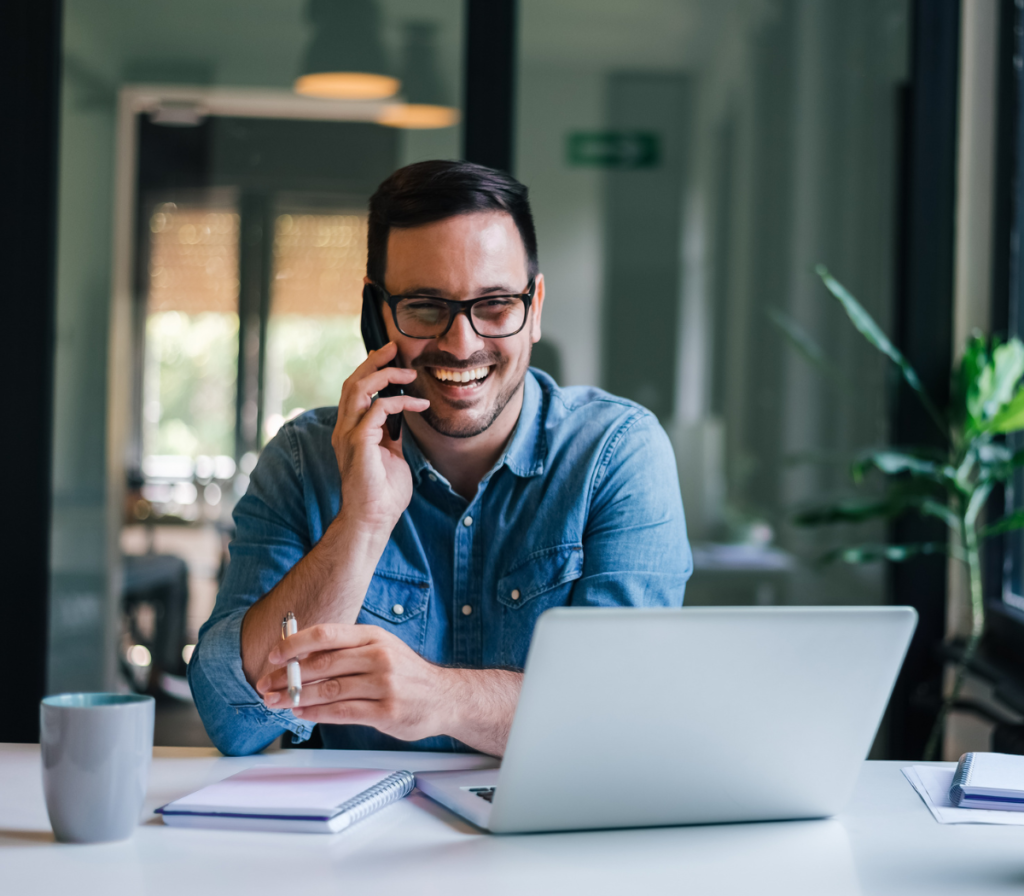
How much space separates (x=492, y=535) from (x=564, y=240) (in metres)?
1.44

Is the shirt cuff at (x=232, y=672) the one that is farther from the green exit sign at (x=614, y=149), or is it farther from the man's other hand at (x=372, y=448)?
the green exit sign at (x=614, y=149)

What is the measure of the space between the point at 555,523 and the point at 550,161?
5.12 ft

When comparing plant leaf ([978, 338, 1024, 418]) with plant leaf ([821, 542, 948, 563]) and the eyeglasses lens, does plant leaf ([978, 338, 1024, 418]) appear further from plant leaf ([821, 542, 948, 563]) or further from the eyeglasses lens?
the eyeglasses lens

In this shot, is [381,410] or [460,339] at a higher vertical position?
[460,339]

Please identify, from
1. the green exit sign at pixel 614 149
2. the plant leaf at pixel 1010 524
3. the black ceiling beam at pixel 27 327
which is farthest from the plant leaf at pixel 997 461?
the black ceiling beam at pixel 27 327

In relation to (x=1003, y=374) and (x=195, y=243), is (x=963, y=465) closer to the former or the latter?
(x=1003, y=374)

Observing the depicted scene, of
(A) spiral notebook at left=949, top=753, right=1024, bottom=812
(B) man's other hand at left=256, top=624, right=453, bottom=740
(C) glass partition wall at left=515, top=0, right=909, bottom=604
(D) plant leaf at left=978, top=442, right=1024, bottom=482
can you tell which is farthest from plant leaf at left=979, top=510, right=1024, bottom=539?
(B) man's other hand at left=256, top=624, right=453, bottom=740

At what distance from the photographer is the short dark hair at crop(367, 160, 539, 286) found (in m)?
1.61

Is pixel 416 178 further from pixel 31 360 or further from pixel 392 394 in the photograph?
pixel 31 360

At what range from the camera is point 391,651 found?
3.55ft

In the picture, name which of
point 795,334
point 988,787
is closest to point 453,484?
point 988,787

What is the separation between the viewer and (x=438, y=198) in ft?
5.30

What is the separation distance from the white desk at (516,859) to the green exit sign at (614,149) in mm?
2175

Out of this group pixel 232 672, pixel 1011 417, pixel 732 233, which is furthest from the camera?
pixel 732 233
